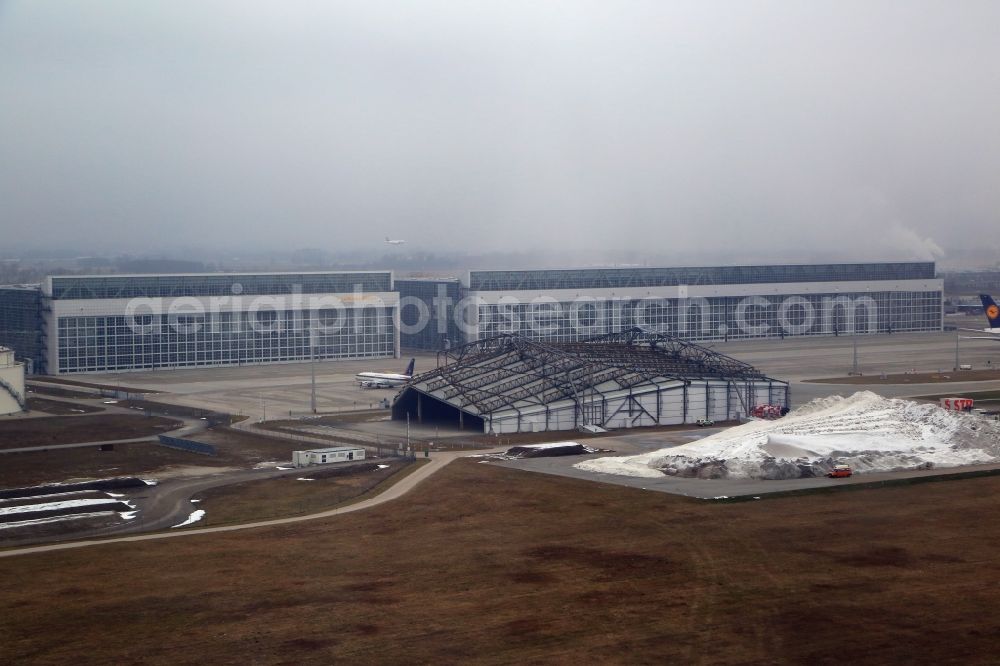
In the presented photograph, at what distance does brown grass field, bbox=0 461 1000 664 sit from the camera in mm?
25188

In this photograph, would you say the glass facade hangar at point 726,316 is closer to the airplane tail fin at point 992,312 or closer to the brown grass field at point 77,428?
the airplane tail fin at point 992,312

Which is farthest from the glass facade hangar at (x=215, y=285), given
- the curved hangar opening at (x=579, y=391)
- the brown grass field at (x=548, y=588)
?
the brown grass field at (x=548, y=588)

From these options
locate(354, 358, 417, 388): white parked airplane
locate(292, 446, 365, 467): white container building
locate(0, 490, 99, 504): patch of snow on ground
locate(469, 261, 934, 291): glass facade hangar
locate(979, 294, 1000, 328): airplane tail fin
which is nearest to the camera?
locate(0, 490, 99, 504): patch of snow on ground

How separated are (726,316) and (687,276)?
18.8 ft

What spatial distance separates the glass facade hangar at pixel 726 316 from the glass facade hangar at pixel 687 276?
198 centimetres

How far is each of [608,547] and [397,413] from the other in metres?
35.1

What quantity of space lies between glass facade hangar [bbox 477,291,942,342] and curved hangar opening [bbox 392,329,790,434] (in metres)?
38.0

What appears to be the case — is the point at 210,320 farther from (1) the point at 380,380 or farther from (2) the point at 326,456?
(2) the point at 326,456

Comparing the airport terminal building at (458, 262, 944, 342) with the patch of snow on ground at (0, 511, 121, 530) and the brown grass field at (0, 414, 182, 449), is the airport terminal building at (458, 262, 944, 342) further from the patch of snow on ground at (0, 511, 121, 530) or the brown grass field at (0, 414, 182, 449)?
the patch of snow on ground at (0, 511, 121, 530)

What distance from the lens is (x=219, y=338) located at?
101 m

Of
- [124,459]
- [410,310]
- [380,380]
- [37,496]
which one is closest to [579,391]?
[124,459]

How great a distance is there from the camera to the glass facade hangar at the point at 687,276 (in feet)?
364

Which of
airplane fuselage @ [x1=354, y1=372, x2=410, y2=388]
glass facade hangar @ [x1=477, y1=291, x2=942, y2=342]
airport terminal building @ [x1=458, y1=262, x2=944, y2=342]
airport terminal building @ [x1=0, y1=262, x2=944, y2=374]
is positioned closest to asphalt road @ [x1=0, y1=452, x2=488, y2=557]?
airplane fuselage @ [x1=354, y1=372, x2=410, y2=388]

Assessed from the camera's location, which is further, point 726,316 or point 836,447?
point 726,316
